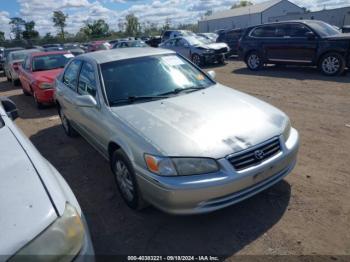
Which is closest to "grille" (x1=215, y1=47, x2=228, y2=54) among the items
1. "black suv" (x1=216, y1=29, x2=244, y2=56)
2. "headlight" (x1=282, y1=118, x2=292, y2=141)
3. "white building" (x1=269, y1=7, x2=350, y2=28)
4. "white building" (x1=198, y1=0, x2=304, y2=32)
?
"black suv" (x1=216, y1=29, x2=244, y2=56)

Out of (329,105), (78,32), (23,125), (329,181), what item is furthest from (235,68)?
(78,32)

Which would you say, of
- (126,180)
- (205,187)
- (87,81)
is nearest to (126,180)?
(126,180)

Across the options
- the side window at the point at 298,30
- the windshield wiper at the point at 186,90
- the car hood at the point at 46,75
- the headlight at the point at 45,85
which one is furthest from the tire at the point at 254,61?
the windshield wiper at the point at 186,90

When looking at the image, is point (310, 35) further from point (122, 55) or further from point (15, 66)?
point (15, 66)

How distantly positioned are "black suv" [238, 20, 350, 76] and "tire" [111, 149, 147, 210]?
9.11 metres

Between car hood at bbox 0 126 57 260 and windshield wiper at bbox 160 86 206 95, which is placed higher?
windshield wiper at bbox 160 86 206 95

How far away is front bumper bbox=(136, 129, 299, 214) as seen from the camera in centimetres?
265

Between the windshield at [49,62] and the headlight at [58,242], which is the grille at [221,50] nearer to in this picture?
the windshield at [49,62]

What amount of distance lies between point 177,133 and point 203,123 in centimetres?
32

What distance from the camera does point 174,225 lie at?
124 inches

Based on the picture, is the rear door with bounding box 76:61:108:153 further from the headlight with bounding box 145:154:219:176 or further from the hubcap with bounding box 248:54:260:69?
the hubcap with bounding box 248:54:260:69

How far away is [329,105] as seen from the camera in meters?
6.83

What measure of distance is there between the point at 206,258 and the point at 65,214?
4.62 ft

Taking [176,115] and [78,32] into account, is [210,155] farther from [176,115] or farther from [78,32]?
[78,32]
